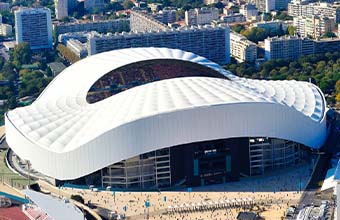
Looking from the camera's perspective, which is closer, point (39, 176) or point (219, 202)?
point (219, 202)

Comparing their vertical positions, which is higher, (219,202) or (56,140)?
Answer: (56,140)

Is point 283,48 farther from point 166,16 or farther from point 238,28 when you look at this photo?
point 166,16

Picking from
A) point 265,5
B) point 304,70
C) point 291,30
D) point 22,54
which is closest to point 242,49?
point 304,70

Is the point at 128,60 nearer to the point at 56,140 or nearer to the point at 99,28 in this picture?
the point at 56,140

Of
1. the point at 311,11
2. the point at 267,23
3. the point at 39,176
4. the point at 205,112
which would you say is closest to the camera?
the point at 205,112

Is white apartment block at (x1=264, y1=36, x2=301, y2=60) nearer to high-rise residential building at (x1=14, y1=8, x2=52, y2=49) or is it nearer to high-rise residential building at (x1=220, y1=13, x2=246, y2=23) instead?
high-rise residential building at (x1=220, y1=13, x2=246, y2=23)

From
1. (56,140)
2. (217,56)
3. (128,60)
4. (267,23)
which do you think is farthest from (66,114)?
(267,23)

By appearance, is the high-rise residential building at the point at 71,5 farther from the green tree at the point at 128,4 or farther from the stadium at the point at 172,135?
the stadium at the point at 172,135
